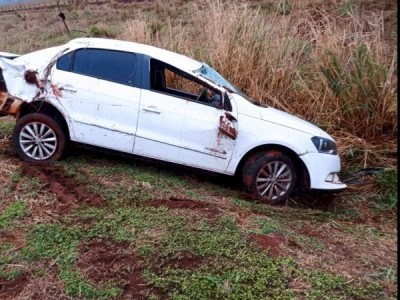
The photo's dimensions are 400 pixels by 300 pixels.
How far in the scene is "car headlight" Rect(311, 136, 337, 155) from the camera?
5590mm

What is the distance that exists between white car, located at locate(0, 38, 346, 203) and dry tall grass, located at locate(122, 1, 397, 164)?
1.55 meters

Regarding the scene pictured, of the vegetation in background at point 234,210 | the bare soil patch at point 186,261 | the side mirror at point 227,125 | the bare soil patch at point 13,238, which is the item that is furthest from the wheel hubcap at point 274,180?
the bare soil patch at point 13,238

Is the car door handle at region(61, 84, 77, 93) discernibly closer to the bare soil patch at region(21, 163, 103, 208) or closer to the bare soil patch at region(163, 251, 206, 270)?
the bare soil patch at region(21, 163, 103, 208)

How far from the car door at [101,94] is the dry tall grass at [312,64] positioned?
2802 mm

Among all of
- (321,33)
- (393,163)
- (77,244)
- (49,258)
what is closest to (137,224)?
(77,244)

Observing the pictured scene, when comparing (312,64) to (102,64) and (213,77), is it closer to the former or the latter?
(213,77)

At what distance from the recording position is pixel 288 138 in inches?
217

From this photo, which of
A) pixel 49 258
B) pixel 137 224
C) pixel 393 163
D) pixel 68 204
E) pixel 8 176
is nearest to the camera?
pixel 49 258

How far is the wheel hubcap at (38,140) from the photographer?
5859 millimetres

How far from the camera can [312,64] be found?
7801 mm

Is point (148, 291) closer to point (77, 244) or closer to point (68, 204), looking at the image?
point (77, 244)

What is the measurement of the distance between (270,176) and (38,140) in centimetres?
285

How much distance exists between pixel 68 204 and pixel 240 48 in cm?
448

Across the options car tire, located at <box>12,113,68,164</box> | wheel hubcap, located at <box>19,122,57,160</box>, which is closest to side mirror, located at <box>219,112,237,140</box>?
car tire, located at <box>12,113,68,164</box>
